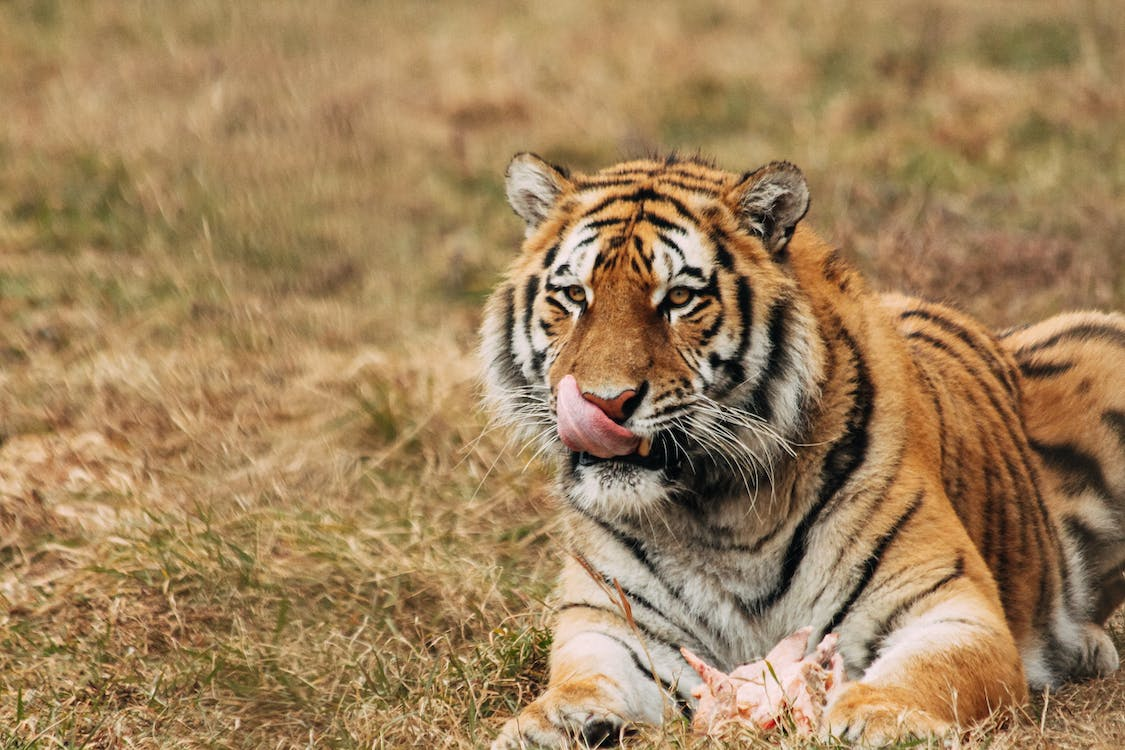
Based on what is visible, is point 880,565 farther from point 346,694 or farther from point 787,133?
point 787,133

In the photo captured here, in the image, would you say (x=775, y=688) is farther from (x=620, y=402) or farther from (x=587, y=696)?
(x=620, y=402)

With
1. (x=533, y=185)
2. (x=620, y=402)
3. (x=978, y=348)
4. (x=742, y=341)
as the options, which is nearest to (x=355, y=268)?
(x=533, y=185)

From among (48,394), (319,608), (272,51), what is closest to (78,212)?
(48,394)

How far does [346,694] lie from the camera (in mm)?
3717

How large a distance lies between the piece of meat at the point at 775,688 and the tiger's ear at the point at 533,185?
1.24m

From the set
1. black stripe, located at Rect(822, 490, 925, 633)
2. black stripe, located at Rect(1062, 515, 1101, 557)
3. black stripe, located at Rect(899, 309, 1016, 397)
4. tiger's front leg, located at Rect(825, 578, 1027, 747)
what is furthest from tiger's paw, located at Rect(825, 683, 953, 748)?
black stripe, located at Rect(899, 309, 1016, 397)

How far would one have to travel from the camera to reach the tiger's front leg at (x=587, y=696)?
3252 millimetres

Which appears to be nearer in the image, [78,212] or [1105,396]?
[1105,396]

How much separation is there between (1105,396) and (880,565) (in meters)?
1.46

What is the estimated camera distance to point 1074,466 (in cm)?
442

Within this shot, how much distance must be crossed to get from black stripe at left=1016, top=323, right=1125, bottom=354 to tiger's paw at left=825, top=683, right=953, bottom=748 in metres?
1.99

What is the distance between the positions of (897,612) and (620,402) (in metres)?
0.81

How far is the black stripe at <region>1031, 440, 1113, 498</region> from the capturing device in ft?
14.4

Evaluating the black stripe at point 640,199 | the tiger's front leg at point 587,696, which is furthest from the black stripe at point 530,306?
the tiger's front leg at point 587,696
